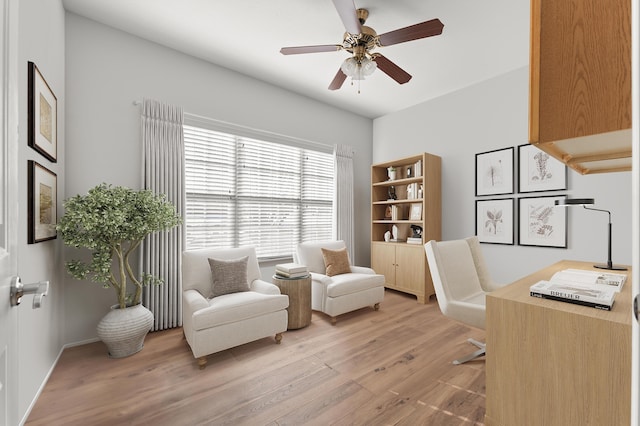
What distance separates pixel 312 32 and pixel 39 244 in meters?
2.79

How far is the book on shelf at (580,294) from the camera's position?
1.16 metres

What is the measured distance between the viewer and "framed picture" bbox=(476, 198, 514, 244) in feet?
11.2

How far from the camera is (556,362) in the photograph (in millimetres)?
1177

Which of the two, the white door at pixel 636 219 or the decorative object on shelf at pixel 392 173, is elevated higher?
the decorative object on shelf at pixel 392 173

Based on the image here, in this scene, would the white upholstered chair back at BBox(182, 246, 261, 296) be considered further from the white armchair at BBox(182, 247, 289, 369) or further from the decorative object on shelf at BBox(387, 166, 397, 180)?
the decorative object on shelf at BBox(387, 166, 397, 180)

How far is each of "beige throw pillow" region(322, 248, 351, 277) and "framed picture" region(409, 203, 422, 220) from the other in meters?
1.28

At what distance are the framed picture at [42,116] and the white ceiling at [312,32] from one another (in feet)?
3.43

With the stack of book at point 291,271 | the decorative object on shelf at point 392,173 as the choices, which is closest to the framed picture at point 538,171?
the decorative object on shelf at point 392,173

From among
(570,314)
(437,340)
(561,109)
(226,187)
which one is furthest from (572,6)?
(226,187)

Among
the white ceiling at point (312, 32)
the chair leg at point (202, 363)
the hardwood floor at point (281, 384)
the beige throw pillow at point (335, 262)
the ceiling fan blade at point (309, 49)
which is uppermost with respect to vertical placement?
the white ceiling at point (312, 32)

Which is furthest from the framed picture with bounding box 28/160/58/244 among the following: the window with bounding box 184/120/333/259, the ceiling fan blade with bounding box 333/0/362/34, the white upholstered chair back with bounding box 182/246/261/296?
the ceiling fan blade with bounding box 333/0/362/34

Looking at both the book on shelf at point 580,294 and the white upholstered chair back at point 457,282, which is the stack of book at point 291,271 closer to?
the white upholstered chair back at point 457,282

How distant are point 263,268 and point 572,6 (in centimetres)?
352

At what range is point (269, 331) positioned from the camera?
248cm
